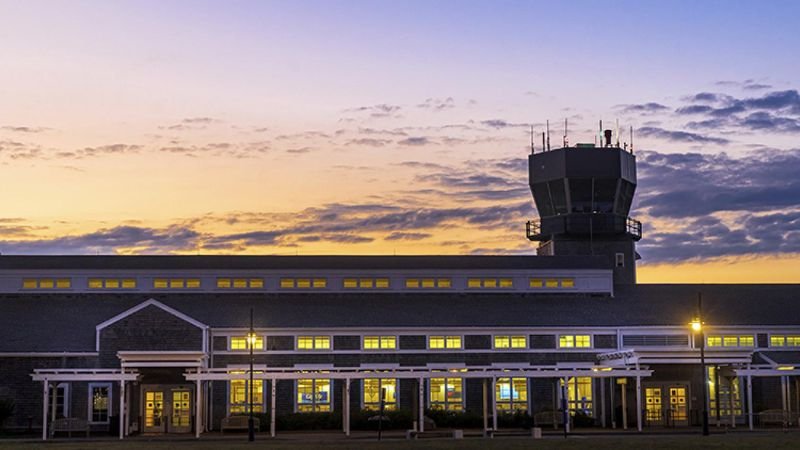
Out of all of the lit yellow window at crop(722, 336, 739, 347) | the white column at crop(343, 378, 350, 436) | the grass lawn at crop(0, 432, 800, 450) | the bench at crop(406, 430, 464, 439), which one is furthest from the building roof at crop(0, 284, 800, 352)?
the grass lawn at crop(0, 432, 800, 450)

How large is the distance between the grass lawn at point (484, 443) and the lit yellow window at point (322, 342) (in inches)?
529

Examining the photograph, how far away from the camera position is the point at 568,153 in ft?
288

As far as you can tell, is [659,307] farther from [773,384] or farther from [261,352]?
[261,352]

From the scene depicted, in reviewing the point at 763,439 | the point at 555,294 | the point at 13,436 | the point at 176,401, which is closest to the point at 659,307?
the point at 555,294

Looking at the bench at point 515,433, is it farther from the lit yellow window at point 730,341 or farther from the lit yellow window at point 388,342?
the lit yellow window at point 730,341

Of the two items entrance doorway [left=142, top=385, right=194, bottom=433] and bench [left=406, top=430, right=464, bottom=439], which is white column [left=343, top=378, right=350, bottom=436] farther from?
entrance doorway [left=142, top=385, right=194, bottom=433]

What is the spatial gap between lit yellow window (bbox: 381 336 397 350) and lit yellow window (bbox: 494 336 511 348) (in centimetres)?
578

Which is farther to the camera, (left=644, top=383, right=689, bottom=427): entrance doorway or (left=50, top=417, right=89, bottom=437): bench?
(left=644, top=383, right=689, bottom=427): entrance doorway

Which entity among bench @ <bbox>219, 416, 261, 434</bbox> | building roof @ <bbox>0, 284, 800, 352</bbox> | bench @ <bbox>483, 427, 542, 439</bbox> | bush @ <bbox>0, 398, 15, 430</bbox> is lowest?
bench @ <bbox>483, 427, 542, 439</bbox>

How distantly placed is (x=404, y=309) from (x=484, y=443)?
2345 centimetres

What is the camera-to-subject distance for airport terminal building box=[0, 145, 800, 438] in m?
64.6

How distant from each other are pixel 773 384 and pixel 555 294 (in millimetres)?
14635

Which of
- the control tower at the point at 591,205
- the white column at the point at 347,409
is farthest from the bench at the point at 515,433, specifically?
the control tower at the point at 591,205

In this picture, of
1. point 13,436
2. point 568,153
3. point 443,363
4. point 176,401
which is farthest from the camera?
point 568,153
